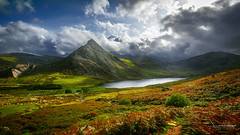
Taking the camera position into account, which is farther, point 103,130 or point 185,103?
point 185,103

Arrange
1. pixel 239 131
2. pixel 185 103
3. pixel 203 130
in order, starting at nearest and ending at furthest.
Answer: pixel 239 131, pixel 203 130, pixel 185 103

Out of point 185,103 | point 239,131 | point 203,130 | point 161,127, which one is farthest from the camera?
point 185,103

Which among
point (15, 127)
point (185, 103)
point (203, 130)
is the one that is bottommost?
point (15, 127)

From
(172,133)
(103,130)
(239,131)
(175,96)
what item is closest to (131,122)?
(103,130)

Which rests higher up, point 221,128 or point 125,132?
point 221,128

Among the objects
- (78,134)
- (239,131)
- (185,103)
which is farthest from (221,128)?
(185,103)

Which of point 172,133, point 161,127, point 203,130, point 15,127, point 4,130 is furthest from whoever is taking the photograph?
point 15,127

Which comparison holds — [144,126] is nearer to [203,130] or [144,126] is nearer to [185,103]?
[203,130]

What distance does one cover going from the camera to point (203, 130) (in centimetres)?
625

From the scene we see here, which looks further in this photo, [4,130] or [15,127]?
[15,127]

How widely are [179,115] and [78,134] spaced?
10.4m

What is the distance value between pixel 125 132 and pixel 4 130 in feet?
56.6

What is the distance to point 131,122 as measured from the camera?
8008mm

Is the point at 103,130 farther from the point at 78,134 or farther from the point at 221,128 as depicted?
the point at 221,128
